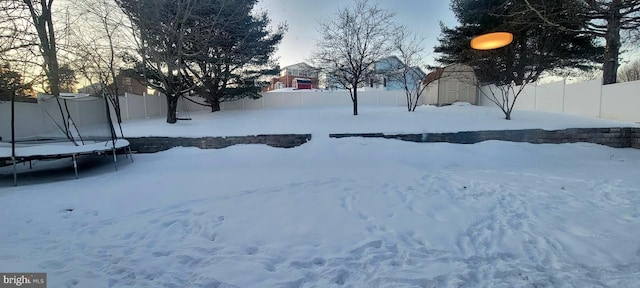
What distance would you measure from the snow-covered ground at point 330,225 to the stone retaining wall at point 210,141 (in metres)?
1.42

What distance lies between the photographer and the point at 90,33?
34.0ft

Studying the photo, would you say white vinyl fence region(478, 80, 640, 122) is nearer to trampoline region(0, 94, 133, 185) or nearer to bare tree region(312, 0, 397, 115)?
bare tree region(312, 0, 397, 115)

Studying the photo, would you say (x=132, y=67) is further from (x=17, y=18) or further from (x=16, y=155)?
(x=16, y=155)

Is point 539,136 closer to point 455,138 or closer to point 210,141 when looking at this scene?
point 455,138

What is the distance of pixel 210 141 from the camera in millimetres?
7488

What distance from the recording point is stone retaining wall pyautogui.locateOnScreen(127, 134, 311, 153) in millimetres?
7488

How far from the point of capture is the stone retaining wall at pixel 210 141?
749cm

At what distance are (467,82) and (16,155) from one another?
1609 cm

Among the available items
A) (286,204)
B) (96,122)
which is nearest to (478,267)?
(286,204)

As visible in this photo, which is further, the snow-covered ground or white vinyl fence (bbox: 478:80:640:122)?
white vinyl fence (bbox: 478:80:640:122)

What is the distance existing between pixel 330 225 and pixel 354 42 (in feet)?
30.0

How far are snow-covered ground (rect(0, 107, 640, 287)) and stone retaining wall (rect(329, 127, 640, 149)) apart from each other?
140 cm

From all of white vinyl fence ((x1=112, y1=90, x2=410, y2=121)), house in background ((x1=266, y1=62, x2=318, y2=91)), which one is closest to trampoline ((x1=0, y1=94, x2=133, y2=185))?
white vinyl fence ((x1=112, y1=90, x2=410, y2=121))

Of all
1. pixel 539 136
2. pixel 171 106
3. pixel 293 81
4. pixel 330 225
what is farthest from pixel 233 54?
pixel 293 81
